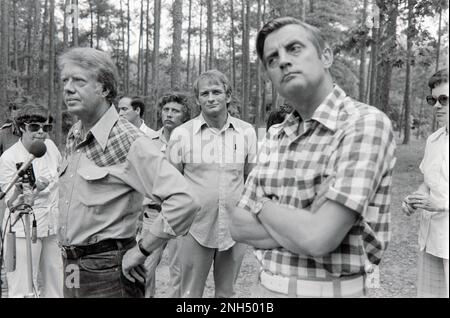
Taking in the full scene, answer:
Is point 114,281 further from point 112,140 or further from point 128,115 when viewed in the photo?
point 128,115

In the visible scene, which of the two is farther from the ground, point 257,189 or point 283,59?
point 283,59

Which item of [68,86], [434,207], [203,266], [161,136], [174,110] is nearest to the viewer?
[68,86]

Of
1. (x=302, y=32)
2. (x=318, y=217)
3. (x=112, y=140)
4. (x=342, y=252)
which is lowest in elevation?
(x=342, y=252)

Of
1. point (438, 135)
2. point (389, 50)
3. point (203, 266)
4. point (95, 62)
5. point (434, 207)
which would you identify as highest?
point (389, 50)

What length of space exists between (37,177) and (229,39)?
3512 centimetres

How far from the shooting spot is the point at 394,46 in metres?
14.0

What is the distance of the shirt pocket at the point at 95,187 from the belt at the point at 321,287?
112 cm

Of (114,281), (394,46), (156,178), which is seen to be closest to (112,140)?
(156,178)

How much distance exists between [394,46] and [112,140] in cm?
1332

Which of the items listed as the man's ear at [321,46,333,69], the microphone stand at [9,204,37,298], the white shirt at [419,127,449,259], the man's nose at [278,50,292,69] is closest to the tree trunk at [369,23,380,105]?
the white shirt at [419,127,449,259]

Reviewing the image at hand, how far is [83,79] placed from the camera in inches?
105

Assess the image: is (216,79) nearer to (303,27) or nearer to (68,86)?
(68,86)

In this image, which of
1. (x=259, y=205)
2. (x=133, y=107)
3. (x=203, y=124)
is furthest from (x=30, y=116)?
(x=259, y=205)

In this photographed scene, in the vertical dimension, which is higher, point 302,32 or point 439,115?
point 302,32
